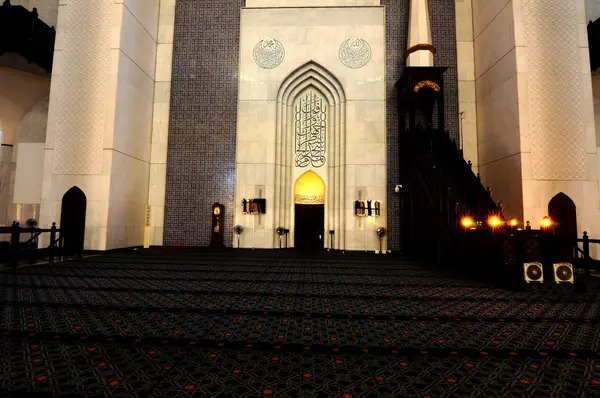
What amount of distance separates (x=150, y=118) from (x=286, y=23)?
386cm

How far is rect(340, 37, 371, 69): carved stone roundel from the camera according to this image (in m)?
7.49

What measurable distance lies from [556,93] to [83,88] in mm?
8389

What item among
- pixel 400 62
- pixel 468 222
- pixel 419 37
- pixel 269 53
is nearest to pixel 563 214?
pixel 468 222

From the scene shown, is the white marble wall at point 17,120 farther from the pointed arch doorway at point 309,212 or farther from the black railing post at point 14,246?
the pointed arch doorway at point 309,212

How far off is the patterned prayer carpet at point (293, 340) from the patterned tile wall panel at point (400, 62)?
403cm

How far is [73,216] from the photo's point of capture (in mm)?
5879

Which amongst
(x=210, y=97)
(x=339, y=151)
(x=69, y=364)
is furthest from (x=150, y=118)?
(x=69, y=364)

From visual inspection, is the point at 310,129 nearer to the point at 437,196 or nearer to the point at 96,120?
the point at 437,196

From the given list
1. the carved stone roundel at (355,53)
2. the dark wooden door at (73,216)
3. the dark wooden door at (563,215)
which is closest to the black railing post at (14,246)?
the dark wooden door at (73,216)

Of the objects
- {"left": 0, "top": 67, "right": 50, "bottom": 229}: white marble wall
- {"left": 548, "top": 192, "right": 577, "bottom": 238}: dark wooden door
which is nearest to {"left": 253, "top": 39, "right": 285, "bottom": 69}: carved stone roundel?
{"left": 0, "top": 67, "right": 50, "bottom": 229}: white marble wall

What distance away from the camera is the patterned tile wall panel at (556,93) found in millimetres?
5430

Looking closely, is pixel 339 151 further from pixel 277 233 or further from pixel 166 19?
pixel 166 19

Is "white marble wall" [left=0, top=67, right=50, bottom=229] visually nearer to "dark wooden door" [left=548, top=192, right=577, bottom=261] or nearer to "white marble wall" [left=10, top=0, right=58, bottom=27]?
"white marble wall" [left=10, top=0, right=58, bottom=27]

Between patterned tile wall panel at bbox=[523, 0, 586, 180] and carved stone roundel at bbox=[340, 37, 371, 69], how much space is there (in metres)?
3.14
